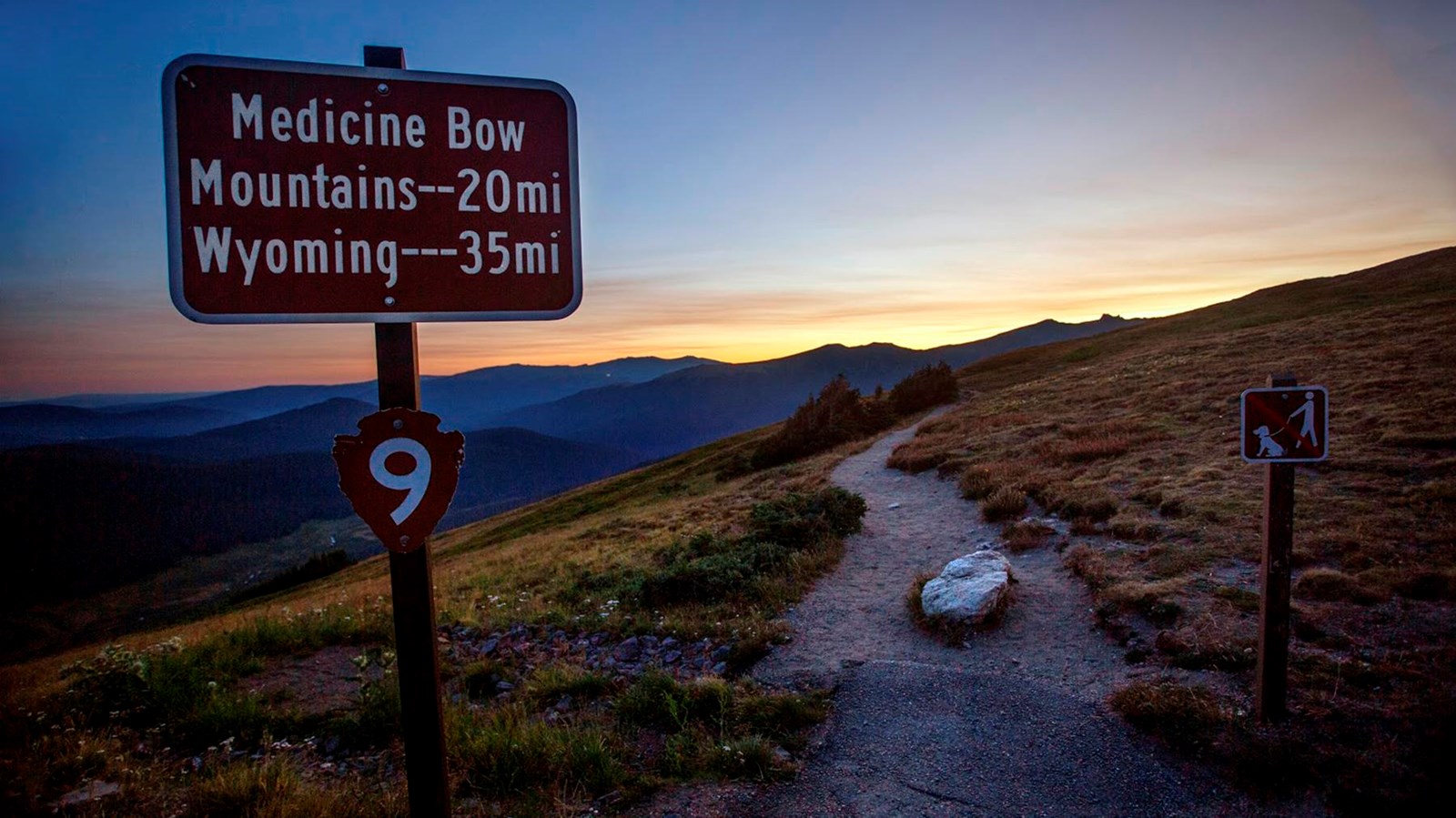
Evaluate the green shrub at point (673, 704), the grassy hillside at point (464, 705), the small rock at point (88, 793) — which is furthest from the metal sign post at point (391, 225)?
the small rock at point (88, 793)

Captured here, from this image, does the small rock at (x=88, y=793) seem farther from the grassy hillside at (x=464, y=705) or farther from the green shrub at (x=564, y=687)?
the green shrub at (x=564, y=687)

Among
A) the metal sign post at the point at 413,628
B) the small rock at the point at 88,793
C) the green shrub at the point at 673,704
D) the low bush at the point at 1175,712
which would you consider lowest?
the green shrub at the point at 673,704

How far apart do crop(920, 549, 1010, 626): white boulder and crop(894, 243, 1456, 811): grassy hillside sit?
114 cm

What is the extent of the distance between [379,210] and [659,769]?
4200 mm

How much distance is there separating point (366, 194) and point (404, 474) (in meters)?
1.23

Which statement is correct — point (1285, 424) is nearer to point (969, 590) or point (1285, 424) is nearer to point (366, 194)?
point (969, 590)

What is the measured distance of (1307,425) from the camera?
5.38 meters

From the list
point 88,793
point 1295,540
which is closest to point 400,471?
point 88,793

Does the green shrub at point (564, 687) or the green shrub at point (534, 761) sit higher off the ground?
the green shrub at point (534, 761)

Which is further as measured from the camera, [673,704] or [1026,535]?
[1026,535]

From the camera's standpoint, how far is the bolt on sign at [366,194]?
8.73ft

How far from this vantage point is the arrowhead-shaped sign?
2.82 m

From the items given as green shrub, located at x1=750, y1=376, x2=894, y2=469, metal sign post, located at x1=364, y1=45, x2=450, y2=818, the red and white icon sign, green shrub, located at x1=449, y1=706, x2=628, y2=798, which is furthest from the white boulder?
green shrub, located at x1=750, y1=376, x2=894, y2=469

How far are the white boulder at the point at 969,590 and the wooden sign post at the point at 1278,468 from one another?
111 inches
